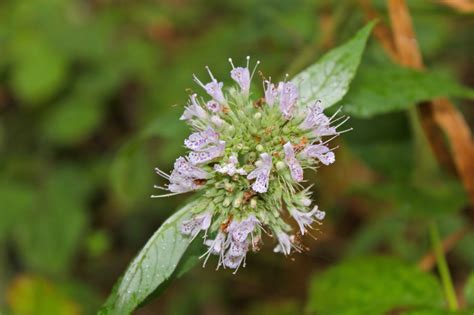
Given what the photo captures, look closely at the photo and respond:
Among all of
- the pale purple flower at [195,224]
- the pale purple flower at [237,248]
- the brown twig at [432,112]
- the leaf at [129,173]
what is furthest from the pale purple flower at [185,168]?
the brown twig at [432,112]

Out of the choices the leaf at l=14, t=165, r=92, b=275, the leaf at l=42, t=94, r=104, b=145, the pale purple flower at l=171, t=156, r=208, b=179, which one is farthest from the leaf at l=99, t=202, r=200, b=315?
the leaf at l=42, t=94, r=104, b=145

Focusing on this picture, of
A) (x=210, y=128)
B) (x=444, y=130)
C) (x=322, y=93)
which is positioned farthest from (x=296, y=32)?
(x=210, y=128)

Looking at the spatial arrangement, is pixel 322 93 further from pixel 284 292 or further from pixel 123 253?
pixel 123 253

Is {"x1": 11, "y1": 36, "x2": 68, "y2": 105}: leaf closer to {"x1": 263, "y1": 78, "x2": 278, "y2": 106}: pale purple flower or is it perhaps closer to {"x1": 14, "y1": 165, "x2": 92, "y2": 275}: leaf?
{"x1": 14, "y1": 165, "x2": 92, "y2": 275}: leaf

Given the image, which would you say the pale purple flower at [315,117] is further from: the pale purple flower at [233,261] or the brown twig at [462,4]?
the brown twig at [462,4]

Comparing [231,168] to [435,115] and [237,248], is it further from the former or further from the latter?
[435,115]

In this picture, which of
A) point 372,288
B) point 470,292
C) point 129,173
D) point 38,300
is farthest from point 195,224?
point 38,300
